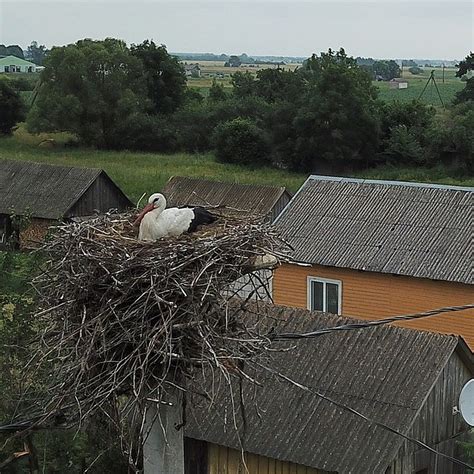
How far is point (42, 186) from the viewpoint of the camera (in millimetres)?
29312

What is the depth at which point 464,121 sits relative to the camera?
41.8m

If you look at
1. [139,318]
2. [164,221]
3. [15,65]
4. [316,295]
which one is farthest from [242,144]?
[15,65]

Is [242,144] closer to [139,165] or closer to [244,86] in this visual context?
[139,165]

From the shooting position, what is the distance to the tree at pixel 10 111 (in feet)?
175

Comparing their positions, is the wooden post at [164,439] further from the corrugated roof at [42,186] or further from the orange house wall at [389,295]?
the corrugated roof at [42,186]

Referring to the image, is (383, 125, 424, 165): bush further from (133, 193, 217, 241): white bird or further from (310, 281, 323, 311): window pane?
(133, 193, 217, 241): white bird

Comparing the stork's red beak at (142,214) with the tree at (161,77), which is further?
the tree at (161,77)

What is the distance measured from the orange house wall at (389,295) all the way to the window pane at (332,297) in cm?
19

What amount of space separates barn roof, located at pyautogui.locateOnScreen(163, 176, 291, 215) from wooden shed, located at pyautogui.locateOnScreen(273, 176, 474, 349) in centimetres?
713

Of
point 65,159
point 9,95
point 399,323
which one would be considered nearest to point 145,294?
point 399,323

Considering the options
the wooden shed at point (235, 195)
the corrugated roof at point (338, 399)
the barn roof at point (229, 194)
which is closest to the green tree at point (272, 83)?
the barn roof at point (229, 194)

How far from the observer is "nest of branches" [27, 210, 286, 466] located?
527 centimetres

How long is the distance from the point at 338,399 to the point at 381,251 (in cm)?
676

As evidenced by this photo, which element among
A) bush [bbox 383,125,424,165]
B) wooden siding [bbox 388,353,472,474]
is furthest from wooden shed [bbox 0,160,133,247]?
wooden siding [bbox 388,353,472,474]
